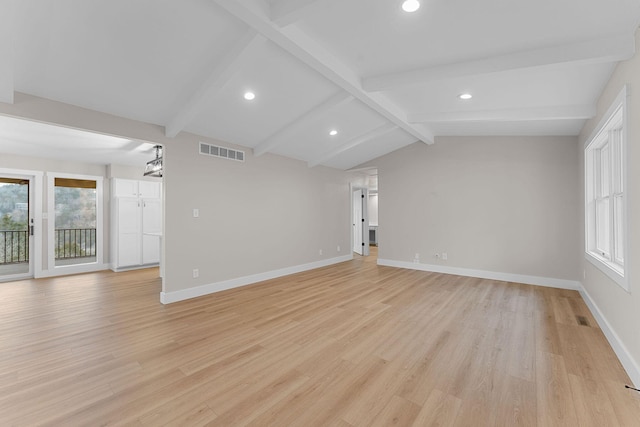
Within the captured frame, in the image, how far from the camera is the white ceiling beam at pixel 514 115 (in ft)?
11.9

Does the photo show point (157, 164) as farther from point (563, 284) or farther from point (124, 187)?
point (563, 284)

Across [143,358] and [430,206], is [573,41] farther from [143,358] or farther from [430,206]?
[143,358]

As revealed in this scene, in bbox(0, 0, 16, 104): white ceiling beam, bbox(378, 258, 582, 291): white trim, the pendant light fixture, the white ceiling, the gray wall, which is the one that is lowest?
bbox(378, 258, 582, 291): white trim

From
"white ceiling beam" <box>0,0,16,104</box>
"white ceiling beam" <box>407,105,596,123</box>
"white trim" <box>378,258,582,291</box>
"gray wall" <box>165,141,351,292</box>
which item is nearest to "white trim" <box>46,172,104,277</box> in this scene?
"gray wall" <box>165,141,351,292</box>

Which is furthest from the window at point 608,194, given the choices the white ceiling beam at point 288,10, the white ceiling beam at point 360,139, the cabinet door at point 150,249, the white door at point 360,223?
the cabinet door at point 150,249

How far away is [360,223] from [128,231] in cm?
640

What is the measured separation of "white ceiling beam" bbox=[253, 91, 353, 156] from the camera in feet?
12.4

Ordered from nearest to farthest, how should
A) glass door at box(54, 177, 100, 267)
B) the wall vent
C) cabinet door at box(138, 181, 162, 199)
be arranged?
1. the wall vent
2. glass door at box(54, 177, 100, 267)
3. cabinet door at box(138, 181, 162, 199)

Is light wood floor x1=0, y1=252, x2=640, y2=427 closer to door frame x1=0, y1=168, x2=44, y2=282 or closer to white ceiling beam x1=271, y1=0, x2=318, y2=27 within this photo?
door frame x1=0, y1=168, x2=44, y2=282

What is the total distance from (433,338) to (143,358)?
2736 millimetres

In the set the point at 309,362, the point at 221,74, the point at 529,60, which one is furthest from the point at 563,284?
the point at 221,74

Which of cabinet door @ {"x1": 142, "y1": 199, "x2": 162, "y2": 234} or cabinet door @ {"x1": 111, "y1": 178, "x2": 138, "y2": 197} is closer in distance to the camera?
cabinet door @ {"x1": 111, "y1": 178, "x2": 138, "y2": 197}

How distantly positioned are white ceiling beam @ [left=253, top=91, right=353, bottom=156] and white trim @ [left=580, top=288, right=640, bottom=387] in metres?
A: 3.70

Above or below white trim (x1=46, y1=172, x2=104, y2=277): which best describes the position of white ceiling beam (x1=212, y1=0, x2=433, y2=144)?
above
